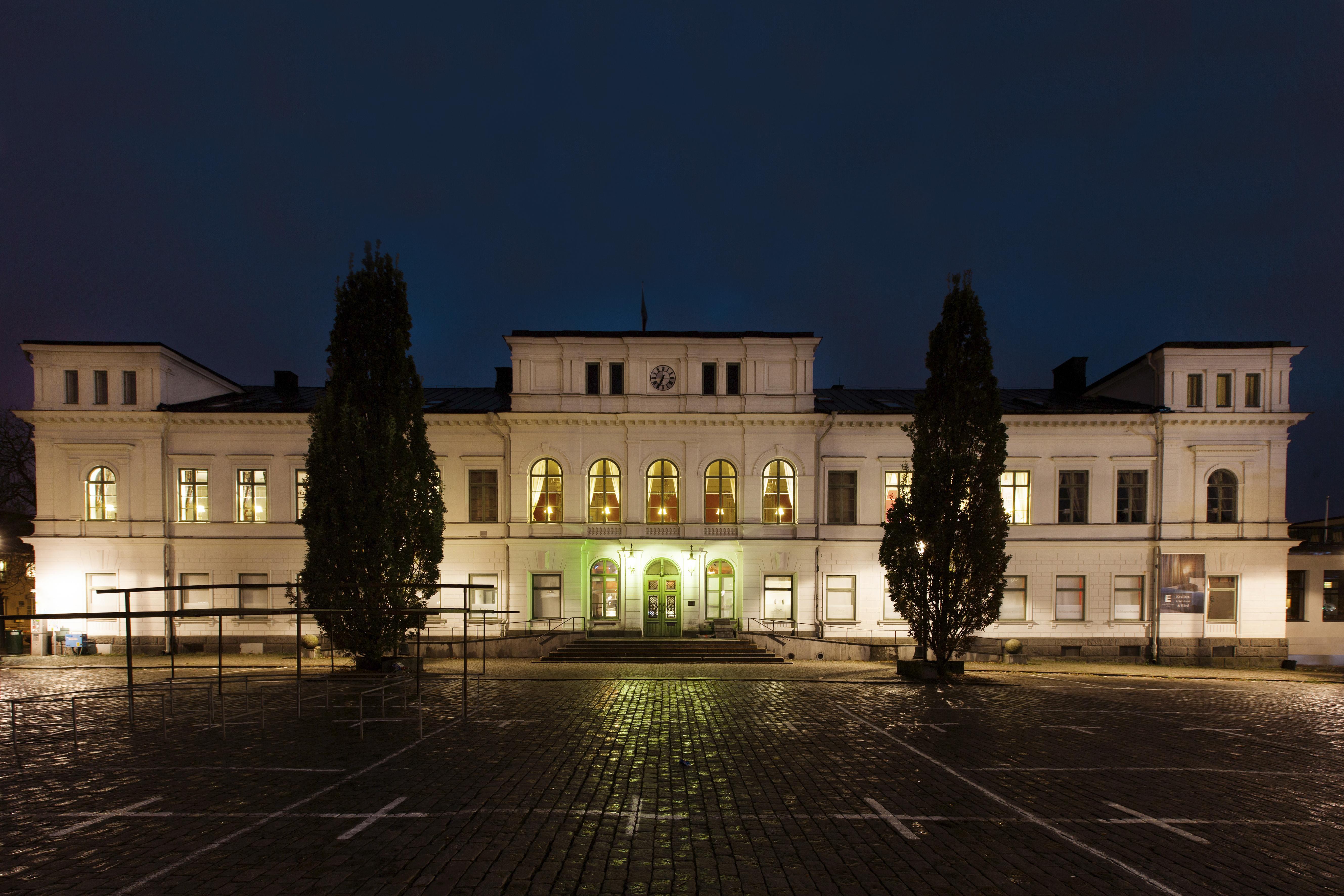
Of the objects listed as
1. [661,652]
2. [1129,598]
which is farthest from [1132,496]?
[661,652]

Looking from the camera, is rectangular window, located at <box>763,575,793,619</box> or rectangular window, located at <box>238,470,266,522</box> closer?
rectangular window, located at <box>763,575,793,619</box>

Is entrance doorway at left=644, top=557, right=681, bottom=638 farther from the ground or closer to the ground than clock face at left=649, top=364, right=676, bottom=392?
closer to the ground

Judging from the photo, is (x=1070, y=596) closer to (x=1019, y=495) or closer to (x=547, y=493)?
(x=1019, y=495)

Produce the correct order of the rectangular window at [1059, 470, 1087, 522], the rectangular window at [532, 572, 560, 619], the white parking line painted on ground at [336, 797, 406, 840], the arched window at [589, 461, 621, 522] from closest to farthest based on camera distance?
1. the white parking line painted on ground at [336, 797, 406, 840]
2. the rectangular window at [532, 572, 560, 619]
3. the arched window at [589, 461, 621, 522]
4. the rectangular window at [1059, 470, 1087, 522]

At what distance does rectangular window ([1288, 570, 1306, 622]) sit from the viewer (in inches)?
1083

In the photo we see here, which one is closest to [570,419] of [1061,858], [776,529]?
[776,529]

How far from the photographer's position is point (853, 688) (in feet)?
57.8

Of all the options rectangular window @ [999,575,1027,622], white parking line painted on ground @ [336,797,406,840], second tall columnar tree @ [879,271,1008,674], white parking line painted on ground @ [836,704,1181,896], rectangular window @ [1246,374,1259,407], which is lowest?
white parking line painted on ground @ [836,704,1181,896]

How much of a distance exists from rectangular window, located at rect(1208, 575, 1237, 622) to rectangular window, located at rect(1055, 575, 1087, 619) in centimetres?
529

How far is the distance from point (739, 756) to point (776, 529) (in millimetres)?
15797

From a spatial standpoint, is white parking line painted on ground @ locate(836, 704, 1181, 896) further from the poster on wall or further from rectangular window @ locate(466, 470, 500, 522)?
the poster on wall

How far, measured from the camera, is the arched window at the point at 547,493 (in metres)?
26.7

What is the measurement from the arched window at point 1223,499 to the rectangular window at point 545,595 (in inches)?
1128

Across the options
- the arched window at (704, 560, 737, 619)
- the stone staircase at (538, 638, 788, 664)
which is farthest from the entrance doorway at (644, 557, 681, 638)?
the stone staircase at (538, 638, 788, 664)
